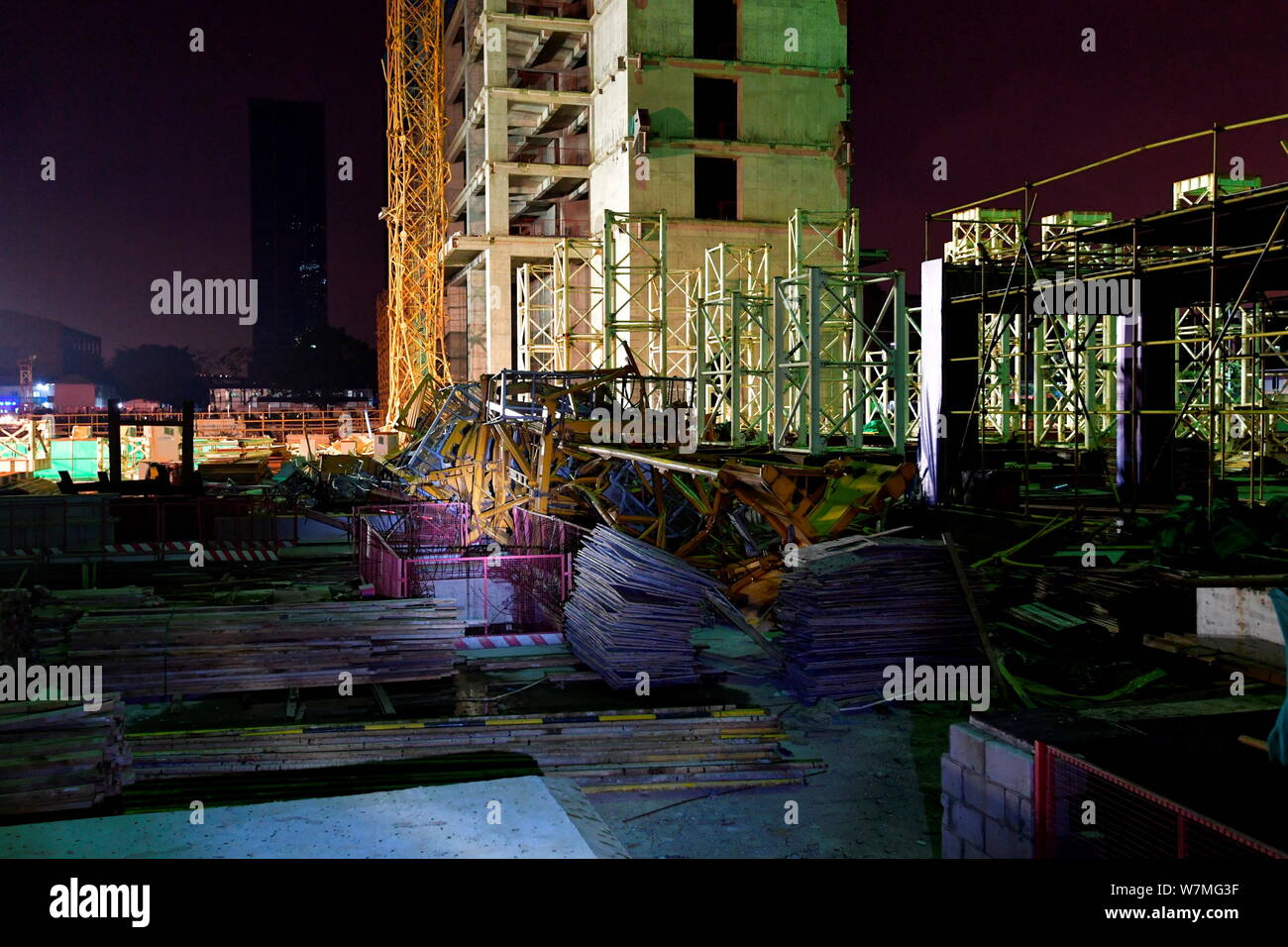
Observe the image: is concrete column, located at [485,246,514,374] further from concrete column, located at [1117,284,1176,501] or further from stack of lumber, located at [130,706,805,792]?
stack of lumber, located at [130,706,805,792]

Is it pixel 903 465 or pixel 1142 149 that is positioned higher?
pixel 1142 149

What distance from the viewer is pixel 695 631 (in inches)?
562

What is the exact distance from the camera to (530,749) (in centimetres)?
889

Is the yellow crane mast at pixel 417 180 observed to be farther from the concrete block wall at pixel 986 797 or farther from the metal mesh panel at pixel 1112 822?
the metal mesh panel at pixel 1112 822

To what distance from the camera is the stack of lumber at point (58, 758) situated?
677cm

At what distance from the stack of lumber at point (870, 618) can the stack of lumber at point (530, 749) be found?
162 centimetres

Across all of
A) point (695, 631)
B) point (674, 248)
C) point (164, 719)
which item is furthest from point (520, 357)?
point (164, 719)

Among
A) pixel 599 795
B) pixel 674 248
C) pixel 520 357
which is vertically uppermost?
pixel 674 248

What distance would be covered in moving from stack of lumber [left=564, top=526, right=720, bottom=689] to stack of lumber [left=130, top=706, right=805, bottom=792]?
5.76ft

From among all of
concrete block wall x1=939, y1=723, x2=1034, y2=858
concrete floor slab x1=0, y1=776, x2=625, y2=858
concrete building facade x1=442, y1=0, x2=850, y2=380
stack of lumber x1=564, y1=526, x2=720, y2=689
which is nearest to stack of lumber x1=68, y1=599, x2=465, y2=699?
stack of lumber x1=564, y1=526, x2=720, y2=689

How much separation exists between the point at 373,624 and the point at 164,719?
2.18 meters
